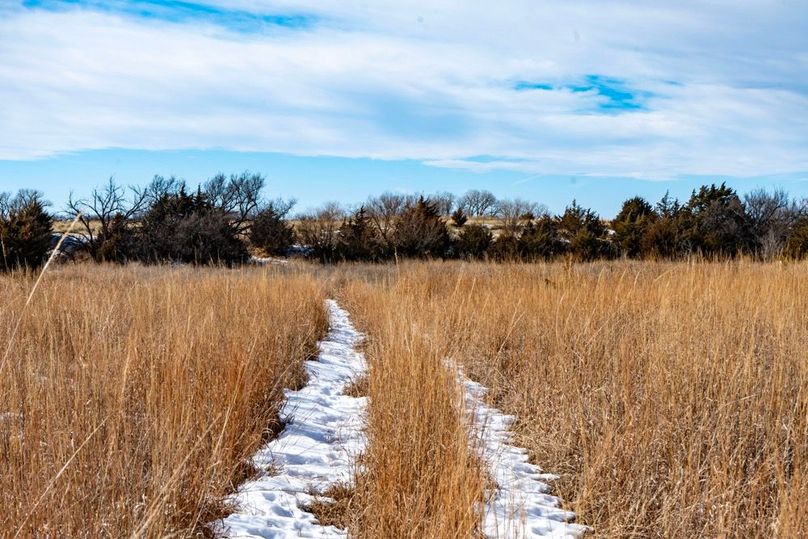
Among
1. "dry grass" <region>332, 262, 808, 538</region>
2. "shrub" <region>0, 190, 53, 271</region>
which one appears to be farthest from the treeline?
"dry grass" <region>332, 262, 808, 538</region>

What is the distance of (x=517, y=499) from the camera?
288 centimetres

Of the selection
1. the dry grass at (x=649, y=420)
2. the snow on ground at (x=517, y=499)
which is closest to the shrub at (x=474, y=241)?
the dry grass at (x=649, y=420)

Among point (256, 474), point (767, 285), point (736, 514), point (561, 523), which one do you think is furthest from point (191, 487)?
point (767, 285)

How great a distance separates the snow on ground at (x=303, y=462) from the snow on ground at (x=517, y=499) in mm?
694

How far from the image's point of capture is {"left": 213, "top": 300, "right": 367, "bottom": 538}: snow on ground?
104 inches

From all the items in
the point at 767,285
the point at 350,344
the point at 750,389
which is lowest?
the point at 350,344

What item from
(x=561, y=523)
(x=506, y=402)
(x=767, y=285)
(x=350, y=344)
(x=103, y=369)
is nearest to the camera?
(x=561, y=523)

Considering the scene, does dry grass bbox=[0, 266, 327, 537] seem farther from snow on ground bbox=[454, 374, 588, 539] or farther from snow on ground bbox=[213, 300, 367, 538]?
snow on ground bbox=[454, 374, 588, 539]

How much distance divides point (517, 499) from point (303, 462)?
4.29 feet

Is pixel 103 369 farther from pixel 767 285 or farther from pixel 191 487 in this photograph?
pixel 767 285

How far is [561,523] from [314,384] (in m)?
3.25

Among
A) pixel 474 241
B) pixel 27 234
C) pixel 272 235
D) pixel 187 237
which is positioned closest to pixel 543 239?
pixel 474 241

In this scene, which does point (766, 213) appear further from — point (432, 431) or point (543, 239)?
point (432, 431)

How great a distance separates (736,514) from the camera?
2.43m
